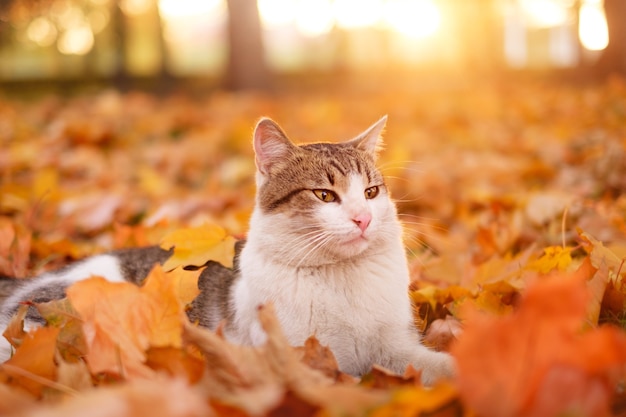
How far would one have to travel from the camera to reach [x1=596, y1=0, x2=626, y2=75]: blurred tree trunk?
411 inches

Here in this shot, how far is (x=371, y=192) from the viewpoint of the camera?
2246 millimetres

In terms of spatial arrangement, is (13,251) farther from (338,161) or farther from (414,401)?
(414,401)

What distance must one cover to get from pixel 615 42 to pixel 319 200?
1104 centimetres

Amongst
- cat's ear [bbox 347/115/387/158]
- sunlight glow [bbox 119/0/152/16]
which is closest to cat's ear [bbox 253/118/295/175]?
cat's ear [bbox 347/115/387/158]

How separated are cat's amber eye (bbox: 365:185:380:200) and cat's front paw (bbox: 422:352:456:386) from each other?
655 millimetres

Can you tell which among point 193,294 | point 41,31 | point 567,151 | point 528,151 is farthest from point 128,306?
point 41,31

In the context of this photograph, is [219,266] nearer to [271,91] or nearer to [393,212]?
[393,212]

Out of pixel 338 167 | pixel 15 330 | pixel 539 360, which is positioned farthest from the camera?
pixel 338 167

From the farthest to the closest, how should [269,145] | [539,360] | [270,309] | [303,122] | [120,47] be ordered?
[120,47] → [303,122] → [269,145] → [270,309] → [539,360]

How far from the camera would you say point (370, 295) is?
1.94 metres

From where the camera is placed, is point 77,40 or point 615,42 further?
point 77,40

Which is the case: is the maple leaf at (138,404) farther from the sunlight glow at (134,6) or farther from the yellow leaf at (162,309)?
the sunlight glow at (134,6)

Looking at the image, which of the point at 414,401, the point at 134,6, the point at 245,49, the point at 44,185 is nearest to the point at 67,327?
the point at 414,401

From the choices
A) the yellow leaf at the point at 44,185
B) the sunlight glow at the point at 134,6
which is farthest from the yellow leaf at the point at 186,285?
the sunlight glow at the point at 134,6
